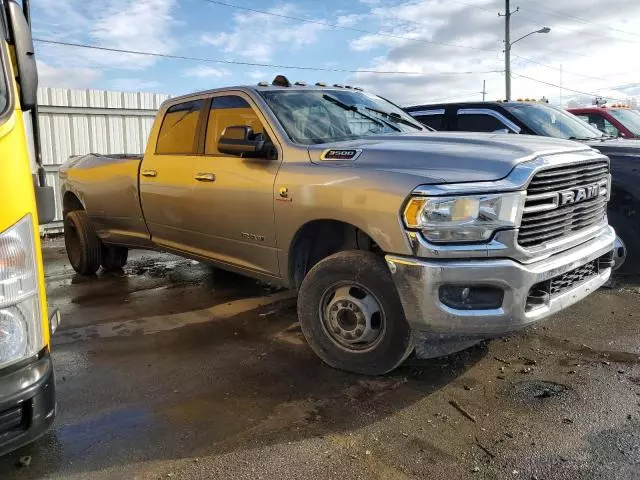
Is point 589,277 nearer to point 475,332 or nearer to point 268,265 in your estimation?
point 475,332

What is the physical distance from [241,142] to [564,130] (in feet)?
15.3

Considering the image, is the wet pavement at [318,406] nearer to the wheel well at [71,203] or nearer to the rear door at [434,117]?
the wheel well at [71,203]

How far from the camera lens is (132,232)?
6094mm

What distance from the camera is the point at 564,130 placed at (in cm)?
709

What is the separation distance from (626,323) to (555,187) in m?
2.02

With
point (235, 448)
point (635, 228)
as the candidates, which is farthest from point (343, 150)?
point (635, 228)

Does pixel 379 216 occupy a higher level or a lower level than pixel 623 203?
higher

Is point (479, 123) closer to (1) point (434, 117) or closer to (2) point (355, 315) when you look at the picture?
(1) point (434, 117)

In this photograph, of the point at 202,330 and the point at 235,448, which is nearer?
the point at 235,448

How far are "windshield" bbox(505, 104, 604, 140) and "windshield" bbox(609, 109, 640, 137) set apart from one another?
2294mm

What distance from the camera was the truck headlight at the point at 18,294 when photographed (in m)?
2.08

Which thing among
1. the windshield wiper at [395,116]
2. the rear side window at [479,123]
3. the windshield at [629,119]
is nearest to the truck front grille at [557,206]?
the windshield wiper at [395,116]

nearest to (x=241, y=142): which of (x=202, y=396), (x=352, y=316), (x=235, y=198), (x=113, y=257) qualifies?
(x=235, y=198)

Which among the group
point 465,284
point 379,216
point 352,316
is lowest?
point 352,316
